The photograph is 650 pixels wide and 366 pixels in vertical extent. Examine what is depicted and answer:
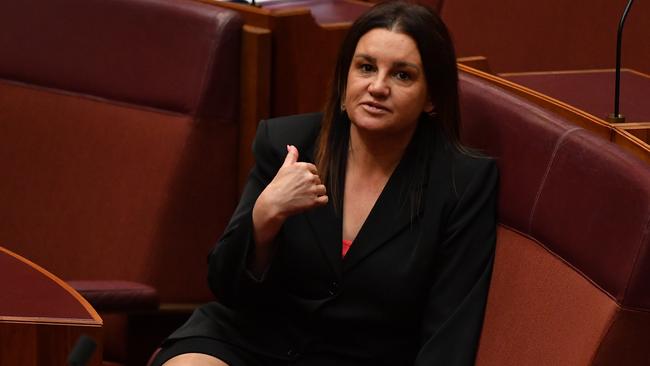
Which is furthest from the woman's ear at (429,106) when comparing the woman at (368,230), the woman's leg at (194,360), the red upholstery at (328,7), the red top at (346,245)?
the red upholstery at (328,7)

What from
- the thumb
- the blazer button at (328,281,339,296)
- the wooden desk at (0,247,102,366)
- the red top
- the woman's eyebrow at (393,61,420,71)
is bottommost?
the blazer button at (328,281,339,296)

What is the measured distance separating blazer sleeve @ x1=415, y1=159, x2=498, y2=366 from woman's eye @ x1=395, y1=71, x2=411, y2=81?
0.24 ft

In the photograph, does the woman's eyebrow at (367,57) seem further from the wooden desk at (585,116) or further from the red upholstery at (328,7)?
the red upholstery at (328,7)

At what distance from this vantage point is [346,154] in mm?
859

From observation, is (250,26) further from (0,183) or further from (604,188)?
(604,188)

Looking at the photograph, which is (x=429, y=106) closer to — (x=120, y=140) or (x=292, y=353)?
(x=292, y=353)

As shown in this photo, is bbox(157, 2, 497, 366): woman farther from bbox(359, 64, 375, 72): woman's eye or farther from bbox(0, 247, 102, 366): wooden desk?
bbox(0, 247, 102, 366): wooden desk

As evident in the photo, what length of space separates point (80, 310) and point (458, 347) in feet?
0.78

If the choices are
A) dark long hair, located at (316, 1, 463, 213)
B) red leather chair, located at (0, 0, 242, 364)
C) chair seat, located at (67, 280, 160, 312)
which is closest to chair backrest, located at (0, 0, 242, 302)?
red leather chair, located at (0, 0, 242, 364)

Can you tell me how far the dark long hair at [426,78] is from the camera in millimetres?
819

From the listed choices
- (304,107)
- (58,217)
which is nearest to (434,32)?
(304,107)

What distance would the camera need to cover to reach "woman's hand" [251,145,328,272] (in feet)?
2.62

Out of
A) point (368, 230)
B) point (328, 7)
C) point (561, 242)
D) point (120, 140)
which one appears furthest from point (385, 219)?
point (328, 7)

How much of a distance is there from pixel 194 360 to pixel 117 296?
0.12m
